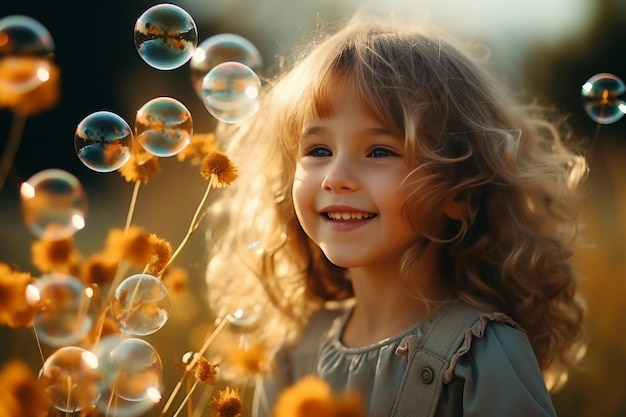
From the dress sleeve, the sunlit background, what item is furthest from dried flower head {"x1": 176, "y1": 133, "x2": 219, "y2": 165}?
the sunlit background

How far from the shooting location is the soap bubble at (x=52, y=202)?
1547mm

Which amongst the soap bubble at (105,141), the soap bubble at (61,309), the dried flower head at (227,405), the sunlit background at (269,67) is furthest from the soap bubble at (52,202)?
the sunlit background at (269,67)

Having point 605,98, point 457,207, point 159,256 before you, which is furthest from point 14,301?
point 605,98

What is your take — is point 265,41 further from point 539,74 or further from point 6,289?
point 6,289

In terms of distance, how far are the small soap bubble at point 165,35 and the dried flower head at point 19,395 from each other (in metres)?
0.92

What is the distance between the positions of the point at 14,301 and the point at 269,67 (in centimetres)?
234

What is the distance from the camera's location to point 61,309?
1373 millimetres

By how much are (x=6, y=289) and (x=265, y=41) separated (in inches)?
163

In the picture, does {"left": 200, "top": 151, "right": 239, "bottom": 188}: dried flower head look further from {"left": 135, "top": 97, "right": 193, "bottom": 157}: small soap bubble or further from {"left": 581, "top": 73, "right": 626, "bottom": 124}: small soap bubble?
{"left": 581, "top": 73, "right": 626, "bottom": 124}: small soap bubble

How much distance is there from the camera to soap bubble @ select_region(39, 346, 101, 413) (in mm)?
1206

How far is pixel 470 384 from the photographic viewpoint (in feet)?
4.90

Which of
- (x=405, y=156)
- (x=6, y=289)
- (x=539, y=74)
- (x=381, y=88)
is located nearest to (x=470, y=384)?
(x=405, y=156)

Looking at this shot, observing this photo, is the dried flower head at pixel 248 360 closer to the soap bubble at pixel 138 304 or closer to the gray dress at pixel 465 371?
the soap bubble at pixel 138 304

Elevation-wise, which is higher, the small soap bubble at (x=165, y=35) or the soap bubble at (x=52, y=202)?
the small soap bubble at (x=165, y=35)
